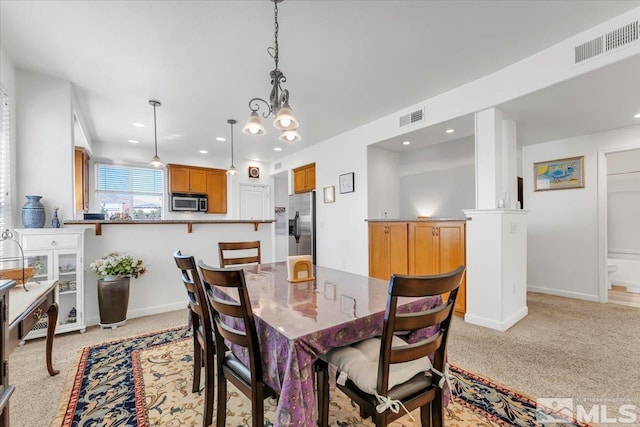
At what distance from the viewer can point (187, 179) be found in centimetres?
614

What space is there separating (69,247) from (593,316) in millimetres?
5690

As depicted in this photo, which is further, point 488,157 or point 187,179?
A: point 187,179

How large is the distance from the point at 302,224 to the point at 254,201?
69.4 inches

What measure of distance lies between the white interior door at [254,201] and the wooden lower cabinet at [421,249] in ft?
11.4

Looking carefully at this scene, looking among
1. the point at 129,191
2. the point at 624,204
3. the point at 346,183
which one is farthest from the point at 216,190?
the point at 624,204

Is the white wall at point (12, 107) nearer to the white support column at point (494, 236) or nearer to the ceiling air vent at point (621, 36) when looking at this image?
the white support column at point (494, 236)

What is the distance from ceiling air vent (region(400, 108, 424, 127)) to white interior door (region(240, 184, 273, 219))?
163 inches

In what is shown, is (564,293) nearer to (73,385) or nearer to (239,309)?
(239,309)

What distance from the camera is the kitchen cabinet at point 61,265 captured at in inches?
103

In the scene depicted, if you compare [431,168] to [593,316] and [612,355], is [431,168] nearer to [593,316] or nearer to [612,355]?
[593,316]

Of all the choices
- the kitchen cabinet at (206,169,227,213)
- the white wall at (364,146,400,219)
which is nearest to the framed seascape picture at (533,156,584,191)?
the white wall at (364,146,400,219)

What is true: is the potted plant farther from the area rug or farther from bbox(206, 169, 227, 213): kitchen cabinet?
bbox(206, 169, 227, 213): kitchen cabinet

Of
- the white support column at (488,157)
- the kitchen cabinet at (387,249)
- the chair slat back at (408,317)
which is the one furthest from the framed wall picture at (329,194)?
the chair slat back at (408,317)

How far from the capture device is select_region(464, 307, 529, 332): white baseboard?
114 inches
